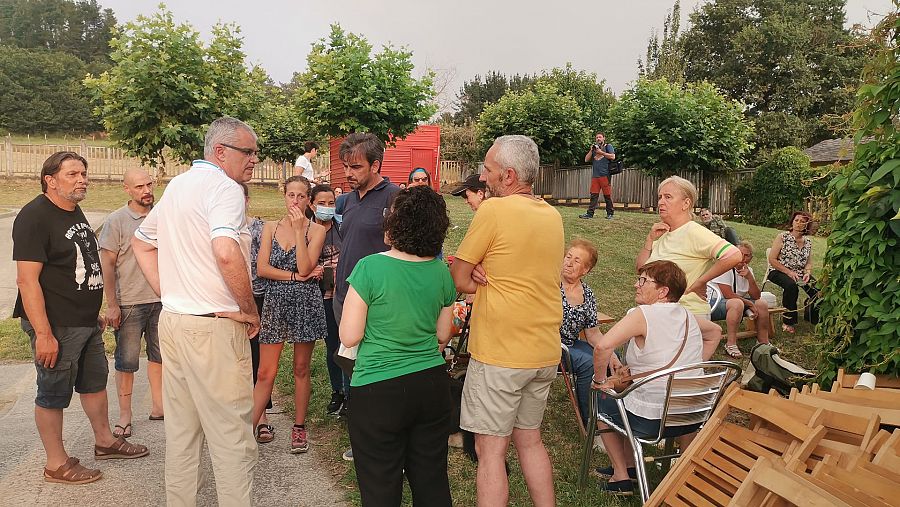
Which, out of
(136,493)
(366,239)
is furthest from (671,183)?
(136,493)

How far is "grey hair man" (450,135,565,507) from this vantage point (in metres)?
2.93

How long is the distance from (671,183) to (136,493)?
381 centimetres

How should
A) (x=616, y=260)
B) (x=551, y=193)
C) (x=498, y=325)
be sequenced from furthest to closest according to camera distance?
(x=551, y=193) < (x=616, y=260) < (x=498, y=325)

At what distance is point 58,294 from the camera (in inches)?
147

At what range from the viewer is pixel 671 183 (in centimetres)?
447

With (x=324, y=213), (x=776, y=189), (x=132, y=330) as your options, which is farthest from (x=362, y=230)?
(x=776, y=189)

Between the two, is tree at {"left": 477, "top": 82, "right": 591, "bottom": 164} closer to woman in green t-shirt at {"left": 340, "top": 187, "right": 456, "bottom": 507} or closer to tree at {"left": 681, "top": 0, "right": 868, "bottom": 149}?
tree at {"left": 681, "top": 0, "right": 868, "bottom": 149}

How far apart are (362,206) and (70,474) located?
2.28 m

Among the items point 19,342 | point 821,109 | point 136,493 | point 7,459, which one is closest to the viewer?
point 136,493

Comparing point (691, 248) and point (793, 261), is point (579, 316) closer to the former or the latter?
point (691, 248)

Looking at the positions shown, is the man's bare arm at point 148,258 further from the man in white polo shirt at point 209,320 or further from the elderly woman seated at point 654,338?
the elderly woman seated at point 654,338

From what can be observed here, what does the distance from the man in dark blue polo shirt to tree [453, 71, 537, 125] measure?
44.8 meters

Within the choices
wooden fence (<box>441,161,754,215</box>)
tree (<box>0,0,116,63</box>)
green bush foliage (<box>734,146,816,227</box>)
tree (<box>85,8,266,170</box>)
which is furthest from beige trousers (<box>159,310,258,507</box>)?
tree (<box>0,0,116,63</box>)

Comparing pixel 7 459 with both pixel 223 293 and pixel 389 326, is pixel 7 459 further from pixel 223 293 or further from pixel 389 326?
pixel 389 326
